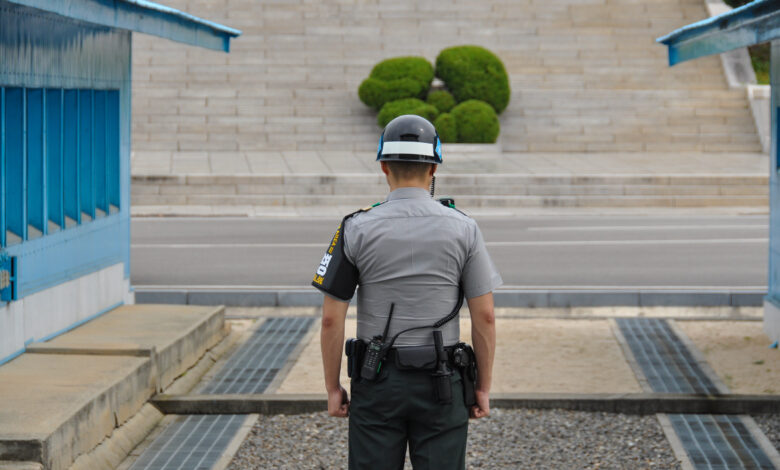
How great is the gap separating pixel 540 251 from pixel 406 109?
372 inches

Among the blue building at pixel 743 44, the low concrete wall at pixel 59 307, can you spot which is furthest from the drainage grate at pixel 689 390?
the low concrete wall at pixel 59 307

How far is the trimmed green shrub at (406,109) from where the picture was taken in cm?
2347

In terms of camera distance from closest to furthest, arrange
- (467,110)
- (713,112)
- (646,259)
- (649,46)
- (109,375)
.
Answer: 1. (109,375)
2. (646,259)
3. (467,110)
4. (713,112)
5. (649,46)

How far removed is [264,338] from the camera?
952 cm

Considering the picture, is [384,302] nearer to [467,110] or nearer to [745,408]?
[745,408]

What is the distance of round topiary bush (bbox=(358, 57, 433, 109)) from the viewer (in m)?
24.9

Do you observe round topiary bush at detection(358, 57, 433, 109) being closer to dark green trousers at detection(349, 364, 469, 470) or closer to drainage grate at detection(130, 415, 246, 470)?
drainage grate at detection(130, 415, 246, 470)

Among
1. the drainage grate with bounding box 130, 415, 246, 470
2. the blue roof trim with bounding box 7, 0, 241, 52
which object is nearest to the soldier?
the drainage grate with bounding box 130, 415, 246, 470

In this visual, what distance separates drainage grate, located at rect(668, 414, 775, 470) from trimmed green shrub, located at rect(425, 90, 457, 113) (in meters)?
17.8

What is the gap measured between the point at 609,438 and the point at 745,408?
3.50ft

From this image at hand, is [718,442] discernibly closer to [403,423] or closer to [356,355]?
[403,423]

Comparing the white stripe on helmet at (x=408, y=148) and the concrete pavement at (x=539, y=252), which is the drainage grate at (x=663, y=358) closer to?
the concrete pavement at (x=539, y=252)

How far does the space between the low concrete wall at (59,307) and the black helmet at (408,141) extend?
3.84 m

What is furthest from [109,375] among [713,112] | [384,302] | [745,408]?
[713,112]
